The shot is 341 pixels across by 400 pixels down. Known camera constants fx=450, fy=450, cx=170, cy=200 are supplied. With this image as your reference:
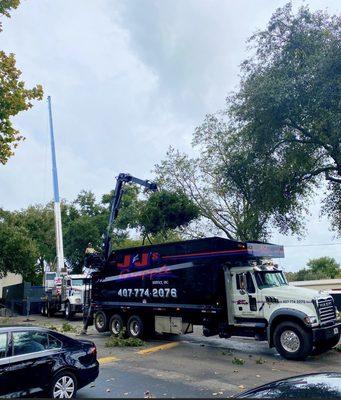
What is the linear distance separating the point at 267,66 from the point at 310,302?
10.4 meters

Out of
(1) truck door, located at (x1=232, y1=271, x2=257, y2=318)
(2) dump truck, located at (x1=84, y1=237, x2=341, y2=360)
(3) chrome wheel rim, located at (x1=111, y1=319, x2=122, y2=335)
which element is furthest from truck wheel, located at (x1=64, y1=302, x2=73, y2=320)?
(1) truck door, located at (x1=232, y1=271, x2=257, y2=318)

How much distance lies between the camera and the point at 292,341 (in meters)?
12.9

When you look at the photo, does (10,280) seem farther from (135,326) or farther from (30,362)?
(30,362)

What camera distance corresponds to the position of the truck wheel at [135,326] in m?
16.4

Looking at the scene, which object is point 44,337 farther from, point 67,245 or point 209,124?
point 67,245

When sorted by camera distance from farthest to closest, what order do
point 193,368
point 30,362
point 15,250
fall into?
point 15,250 → point 193,368 → point 30,362

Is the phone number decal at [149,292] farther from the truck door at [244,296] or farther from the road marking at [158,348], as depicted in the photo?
the truck door at [244,296]

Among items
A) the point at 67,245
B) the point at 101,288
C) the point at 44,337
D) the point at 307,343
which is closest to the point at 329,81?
the point at 307,343

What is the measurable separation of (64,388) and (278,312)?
7262mm

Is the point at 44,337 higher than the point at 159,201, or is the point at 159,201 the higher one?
the point at 159,201

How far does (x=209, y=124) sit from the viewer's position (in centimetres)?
2869

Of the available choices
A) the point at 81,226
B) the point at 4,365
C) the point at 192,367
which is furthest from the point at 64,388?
the point at 81,226

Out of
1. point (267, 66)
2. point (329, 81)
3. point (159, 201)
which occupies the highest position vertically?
point (267, 66)

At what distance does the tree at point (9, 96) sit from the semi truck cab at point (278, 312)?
26.2 ft
